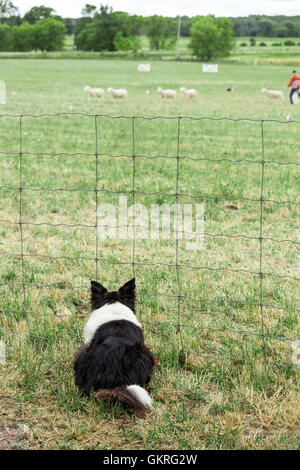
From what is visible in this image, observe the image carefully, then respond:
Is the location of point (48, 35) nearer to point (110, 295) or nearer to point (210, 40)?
point (210, 40)

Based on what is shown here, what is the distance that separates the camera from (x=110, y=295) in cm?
355

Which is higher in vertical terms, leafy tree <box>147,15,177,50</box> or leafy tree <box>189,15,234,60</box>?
leafy tree <box>147,15,177,50</box>

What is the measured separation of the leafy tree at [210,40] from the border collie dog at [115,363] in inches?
3064

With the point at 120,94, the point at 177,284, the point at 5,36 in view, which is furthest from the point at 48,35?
the point at 177,284

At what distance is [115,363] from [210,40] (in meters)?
83.9

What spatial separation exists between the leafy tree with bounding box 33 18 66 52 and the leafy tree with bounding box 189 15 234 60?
22.1 m

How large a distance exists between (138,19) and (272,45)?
3880cm

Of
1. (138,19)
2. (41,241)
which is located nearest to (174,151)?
(41,241)

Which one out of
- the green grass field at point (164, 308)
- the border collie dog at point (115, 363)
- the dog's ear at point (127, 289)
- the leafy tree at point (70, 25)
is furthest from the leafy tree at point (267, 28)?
the border collie dog at point (115, 363)

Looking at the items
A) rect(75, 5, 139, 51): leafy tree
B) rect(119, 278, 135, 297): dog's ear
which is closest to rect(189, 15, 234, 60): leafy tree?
rect(75, 5, 139, 51): leafy tree

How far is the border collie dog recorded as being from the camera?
2945 mm

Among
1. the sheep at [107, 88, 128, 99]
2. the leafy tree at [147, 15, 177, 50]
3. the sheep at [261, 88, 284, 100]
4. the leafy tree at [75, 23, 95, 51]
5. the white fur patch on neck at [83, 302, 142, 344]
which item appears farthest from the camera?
the leafy tree at [147, 15, 177, 50]

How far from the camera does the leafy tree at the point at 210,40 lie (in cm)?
7775

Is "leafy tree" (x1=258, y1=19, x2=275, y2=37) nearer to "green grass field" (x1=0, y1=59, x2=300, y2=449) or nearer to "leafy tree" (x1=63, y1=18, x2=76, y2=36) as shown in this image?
"leafy tree" (x1=63, y1=18, x2=76, y2=36)
